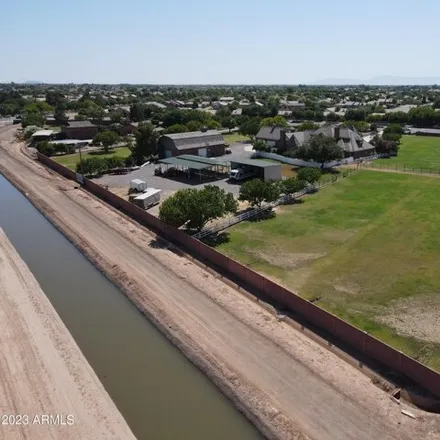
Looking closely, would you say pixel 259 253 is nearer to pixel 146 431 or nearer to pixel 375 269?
pixel 375 269

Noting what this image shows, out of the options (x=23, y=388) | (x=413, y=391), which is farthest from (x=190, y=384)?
(x=413, y=391)

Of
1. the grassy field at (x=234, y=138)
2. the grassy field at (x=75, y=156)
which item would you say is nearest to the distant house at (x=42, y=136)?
the grassy field at (x=75, y=156)

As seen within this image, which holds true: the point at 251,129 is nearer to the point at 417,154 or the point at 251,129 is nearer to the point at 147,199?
the point at 417,154

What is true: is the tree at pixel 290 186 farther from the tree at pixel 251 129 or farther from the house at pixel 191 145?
the tree at pixel 251 129

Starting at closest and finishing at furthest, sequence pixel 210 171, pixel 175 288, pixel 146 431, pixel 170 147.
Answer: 1. pixel 146 431
2. pixel 175 288
3. pixel 210 171
4. pixel 170 147

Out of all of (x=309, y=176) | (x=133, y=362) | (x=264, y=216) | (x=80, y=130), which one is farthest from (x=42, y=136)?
(x=133, y=362)

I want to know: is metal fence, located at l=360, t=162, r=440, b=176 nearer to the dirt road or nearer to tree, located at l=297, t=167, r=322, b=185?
tree, located at l=297, t=167, r=322, b=185
